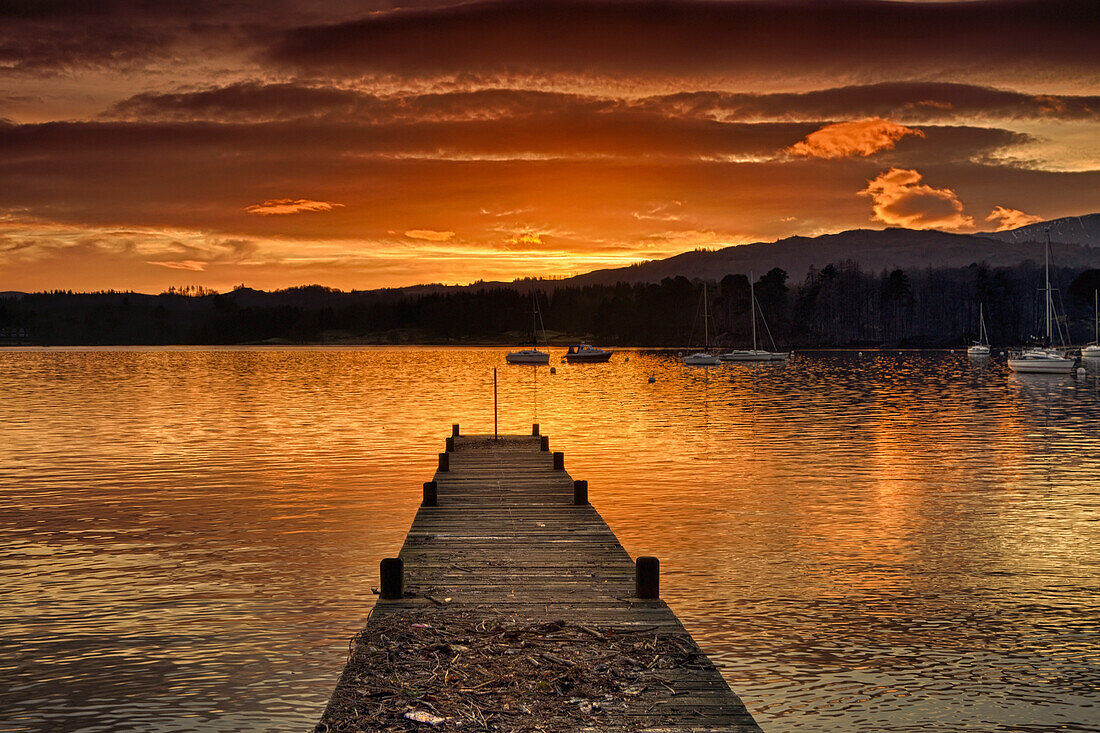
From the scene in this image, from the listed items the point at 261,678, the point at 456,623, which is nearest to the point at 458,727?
the point at 456,623

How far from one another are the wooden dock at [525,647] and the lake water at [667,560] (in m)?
1.68

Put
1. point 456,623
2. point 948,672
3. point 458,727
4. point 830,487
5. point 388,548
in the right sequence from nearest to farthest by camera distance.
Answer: point 458,727, point 456,623, point 948,672, point 388,548, point 830,487

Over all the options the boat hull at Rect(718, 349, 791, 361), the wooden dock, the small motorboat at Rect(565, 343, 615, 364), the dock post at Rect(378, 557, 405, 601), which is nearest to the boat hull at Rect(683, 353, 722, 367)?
the boat hull at Rect(718, 349, 791, 361)

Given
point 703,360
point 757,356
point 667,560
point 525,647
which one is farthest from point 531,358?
point 525,647

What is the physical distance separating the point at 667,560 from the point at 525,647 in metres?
10.3

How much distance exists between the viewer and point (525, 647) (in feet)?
42.0

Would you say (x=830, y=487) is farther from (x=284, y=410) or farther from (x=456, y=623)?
(x=284, y=410)

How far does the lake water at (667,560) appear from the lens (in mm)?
14148

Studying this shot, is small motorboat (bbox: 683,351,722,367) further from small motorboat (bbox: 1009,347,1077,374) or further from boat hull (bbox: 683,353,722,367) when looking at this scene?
small motorboat (bbox: 1009,347,1077,374)

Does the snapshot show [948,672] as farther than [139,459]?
No

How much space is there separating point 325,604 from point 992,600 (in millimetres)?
12820

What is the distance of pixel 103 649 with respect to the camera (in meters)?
16.1

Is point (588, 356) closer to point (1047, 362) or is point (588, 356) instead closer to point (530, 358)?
point (530, 358)

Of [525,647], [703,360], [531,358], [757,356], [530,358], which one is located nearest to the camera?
[525,647]
